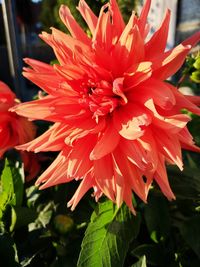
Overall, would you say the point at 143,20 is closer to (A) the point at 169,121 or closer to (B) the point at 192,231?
(A) the point at 169,121

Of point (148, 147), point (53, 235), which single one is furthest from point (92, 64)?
point (53, 235)

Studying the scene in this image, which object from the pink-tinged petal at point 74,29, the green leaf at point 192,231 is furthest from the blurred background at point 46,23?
the green leaf at point 192,231

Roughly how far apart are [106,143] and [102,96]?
8 centimetres

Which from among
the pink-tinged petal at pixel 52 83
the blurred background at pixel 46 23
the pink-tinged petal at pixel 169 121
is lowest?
the blurred background at pixel 46 23

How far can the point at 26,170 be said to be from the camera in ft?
2.41

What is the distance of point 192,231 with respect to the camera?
618 millimetres

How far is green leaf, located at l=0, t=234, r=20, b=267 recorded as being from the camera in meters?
0.63

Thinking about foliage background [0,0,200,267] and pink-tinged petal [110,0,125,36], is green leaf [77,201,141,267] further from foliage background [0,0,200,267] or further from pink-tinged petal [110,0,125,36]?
pink-tinged petal [110,0,125,36]

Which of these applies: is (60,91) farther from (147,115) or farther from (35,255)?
(35,255)

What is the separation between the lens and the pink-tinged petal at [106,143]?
1.54ft

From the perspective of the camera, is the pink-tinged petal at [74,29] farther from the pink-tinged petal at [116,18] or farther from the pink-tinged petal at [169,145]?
the pink-tinged petal at [169,145]

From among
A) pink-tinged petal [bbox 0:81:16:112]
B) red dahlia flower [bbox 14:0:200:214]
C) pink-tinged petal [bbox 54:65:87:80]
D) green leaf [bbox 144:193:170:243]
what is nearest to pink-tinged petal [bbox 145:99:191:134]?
red dahlia flower [bbox 14:0:200:214]

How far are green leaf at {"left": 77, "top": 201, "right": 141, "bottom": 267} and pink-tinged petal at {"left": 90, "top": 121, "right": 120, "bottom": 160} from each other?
0.15 metres

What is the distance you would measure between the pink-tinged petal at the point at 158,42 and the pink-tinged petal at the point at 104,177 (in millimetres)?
152
